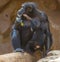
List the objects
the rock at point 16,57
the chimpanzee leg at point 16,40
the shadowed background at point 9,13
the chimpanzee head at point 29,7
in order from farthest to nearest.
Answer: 1. the shadowed background at point 9,13
2. the chimpanzee head at point 29,7
3. the chimpanzee leg at point 16,40
4. the rock at point 16,57

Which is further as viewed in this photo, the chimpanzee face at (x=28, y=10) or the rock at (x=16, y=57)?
the chimpanzee face at (x=28, y=10)

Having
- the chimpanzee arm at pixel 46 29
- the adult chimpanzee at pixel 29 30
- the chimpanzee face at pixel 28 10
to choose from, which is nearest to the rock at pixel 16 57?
the adult chimpanzee at pixel 29 30

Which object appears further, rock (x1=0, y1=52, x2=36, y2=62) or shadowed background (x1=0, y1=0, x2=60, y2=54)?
shadowed background (x1=0, y1=0, x2=60, y2=54)

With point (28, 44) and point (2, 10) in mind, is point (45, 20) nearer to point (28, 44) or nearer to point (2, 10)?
Answer: point (28, 44)

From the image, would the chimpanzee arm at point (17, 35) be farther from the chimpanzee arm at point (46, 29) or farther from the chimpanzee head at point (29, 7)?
the chimpanzee arm at point (46, 29)

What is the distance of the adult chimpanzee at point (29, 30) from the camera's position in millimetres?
5285

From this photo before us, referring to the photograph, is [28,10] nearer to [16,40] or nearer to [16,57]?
[16,40]

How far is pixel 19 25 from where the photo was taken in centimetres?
528

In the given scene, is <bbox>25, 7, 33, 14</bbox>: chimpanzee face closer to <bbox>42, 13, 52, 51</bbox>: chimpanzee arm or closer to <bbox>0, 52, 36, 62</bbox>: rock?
<bbox>42, 13, 52, 51</bbox>: chimpanzee arm

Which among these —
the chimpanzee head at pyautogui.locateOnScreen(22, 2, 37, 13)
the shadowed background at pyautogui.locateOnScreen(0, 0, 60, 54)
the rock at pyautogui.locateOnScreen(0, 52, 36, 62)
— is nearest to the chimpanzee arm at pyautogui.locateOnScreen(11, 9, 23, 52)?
the chimpanzee head at pyautogui.locateOnScreen(22, 2, 37, 13)

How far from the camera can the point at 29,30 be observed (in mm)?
5363

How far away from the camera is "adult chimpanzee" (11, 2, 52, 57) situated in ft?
17.3

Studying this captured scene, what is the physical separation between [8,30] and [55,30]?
1.41m

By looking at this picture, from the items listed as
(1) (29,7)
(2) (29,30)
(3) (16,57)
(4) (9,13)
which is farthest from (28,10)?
(4) (9,13)
